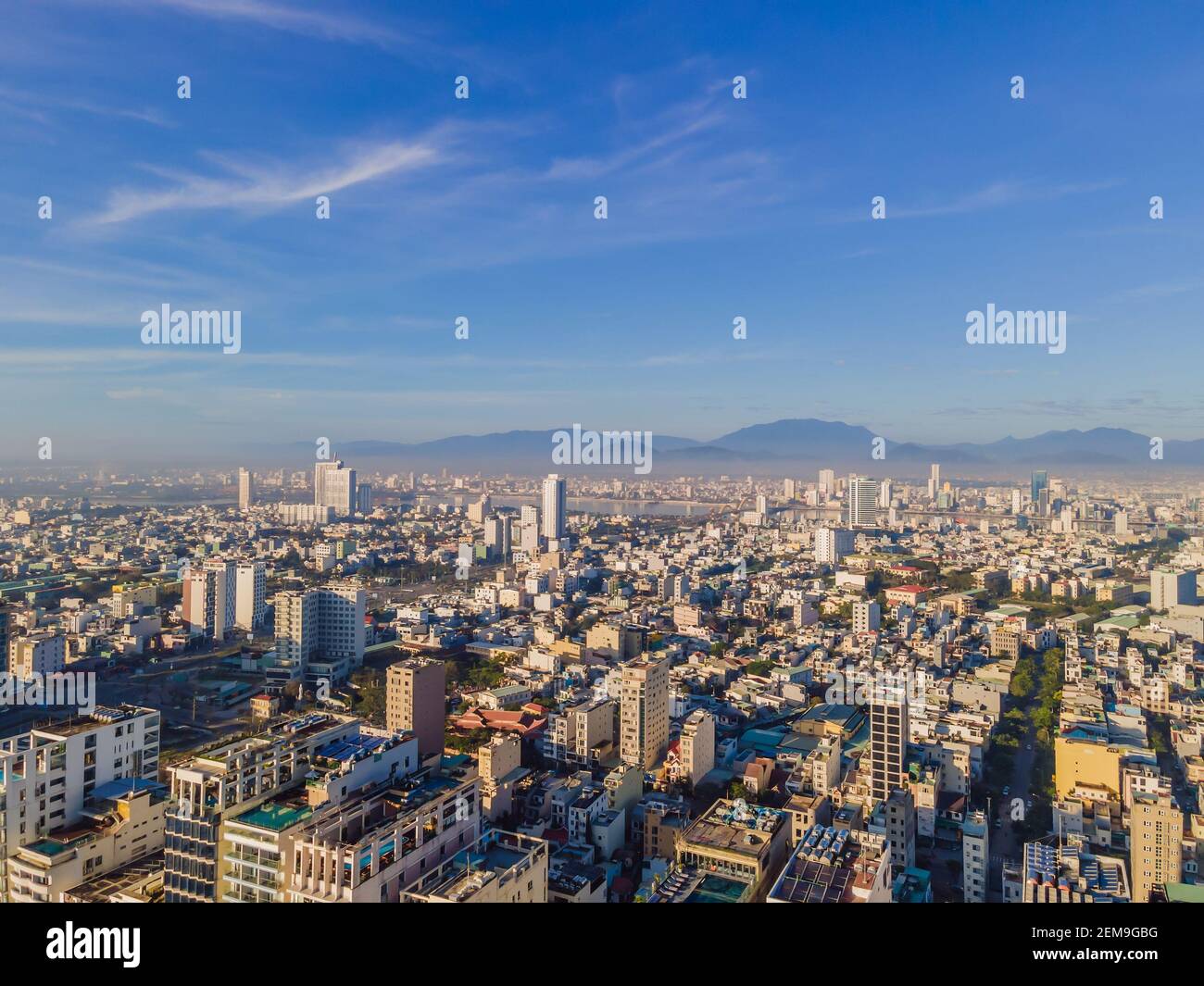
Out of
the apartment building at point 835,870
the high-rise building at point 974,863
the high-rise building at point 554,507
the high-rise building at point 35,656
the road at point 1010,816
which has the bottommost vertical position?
the road at point 1010,816

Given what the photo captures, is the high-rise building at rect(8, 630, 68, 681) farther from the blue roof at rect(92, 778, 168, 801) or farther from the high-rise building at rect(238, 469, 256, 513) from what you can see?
the high-rise building at rect(238, 469, 256, 513)

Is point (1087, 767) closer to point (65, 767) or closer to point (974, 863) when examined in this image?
point (974, 863)

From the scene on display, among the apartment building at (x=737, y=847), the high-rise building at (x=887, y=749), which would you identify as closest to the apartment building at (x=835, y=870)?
the apartment building at (x=737, y=847)

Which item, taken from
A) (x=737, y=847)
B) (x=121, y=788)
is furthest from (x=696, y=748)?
(x=121, y=788)

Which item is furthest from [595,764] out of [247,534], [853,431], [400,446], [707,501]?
[853,431]

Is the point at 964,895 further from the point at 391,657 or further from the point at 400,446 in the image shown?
the point at 400,446

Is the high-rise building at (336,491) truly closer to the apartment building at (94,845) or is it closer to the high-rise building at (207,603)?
the high-rise building at (207,603)

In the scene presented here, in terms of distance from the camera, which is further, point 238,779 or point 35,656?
point 35,656
